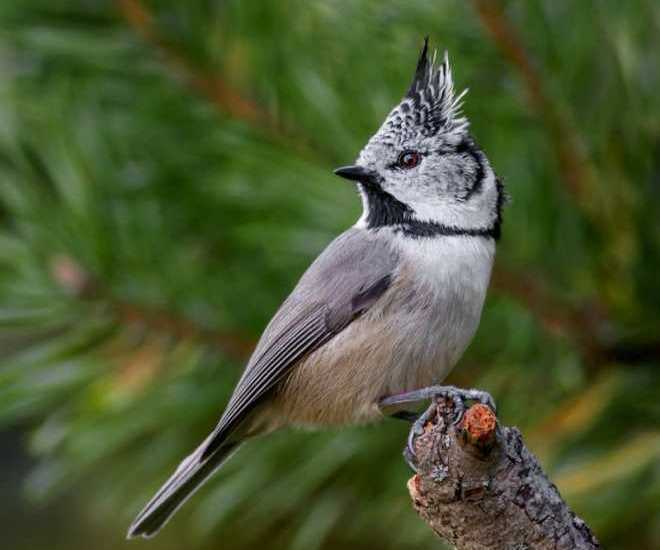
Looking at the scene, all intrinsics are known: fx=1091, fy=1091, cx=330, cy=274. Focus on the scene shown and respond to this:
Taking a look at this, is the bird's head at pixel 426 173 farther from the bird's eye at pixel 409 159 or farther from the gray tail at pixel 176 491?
the gray tail at pixel 176 491

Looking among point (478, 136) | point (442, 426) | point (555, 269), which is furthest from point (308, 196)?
point (442, 426)

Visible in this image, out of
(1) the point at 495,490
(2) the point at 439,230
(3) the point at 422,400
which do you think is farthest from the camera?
(2) the point at 439,230

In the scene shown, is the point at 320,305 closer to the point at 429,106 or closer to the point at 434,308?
the point at 434,308

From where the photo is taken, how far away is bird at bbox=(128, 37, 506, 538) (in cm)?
192

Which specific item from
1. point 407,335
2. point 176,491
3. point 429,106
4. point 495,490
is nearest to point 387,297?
point 407,335

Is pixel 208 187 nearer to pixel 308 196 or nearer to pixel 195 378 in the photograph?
pixel 308 196

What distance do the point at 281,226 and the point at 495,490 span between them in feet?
2.79

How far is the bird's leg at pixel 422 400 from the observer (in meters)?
1.48

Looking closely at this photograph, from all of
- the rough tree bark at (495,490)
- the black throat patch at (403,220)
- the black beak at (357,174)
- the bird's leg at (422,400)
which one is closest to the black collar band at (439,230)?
the black throat patch at (403,220)

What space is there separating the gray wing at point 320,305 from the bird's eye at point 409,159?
0.15 m

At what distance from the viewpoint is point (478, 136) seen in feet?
6.82

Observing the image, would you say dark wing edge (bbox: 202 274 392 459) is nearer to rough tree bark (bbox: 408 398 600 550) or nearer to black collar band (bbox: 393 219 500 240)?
black collar band (bbox: 393 219 500 240)

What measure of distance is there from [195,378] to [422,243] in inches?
20.2

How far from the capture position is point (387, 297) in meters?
1.98
